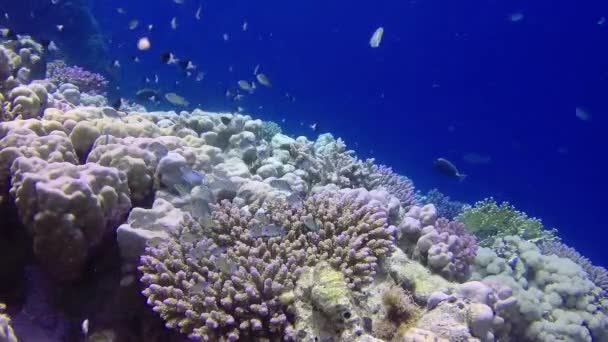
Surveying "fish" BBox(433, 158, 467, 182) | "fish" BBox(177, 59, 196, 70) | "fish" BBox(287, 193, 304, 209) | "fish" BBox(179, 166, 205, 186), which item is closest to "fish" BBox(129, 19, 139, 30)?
"fish" BBox(177, 59, 196, 70)

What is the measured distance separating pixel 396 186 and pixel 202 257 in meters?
5.32

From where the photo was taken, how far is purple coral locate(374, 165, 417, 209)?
26.3 ft

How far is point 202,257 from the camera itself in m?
4.05


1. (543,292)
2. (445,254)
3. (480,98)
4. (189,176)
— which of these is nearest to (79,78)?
(189,176)

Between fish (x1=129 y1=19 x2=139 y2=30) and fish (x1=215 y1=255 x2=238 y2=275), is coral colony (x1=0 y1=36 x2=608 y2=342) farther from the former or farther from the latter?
fish (x1=129 y1=19 x2=139 y2=30)

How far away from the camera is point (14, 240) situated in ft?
14.1

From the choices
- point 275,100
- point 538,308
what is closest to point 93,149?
point 538,308

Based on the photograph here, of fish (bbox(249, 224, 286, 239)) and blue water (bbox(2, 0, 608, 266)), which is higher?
blue water (bbox(2, 0, 608, 266))

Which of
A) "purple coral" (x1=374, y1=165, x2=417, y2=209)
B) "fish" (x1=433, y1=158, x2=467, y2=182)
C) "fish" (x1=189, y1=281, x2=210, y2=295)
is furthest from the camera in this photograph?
"fish" (x1=433, y1=158, x2=467, y2=182)

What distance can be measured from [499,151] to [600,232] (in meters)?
16.9

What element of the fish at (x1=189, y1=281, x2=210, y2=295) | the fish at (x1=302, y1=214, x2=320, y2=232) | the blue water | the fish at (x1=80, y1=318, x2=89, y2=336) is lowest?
the fish at (x1=80, y1=318, x2=89, y2=336)

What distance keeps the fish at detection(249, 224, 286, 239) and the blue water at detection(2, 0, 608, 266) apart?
4602 cm

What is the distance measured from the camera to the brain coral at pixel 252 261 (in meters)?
3.61

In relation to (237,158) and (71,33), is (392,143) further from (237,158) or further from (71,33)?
(237,158)
